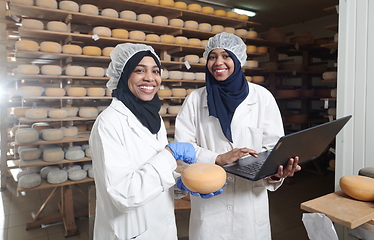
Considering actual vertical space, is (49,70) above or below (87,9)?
below

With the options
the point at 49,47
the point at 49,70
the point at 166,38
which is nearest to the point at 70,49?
the point at 49,47

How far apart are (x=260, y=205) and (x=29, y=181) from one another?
2.33 meters

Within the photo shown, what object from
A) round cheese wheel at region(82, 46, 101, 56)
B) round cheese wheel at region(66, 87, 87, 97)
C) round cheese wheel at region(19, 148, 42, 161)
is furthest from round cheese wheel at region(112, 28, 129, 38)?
round cheese wheel at region(19, 148, 42, 161)

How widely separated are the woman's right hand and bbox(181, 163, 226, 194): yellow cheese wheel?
0.63 ft

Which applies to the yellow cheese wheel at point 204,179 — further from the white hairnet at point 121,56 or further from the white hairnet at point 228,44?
the white hairnet at point 228,44

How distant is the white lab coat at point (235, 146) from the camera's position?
4.63 ft

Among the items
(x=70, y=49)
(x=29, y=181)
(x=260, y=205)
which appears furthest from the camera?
(x=70, y=49)

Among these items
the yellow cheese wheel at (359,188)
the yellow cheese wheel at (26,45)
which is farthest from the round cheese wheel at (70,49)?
the yellow cheese wheel at (359,188)

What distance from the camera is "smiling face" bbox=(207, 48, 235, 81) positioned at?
1484mm

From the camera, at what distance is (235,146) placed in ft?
4.87

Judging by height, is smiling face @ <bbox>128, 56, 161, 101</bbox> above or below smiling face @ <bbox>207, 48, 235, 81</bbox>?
below

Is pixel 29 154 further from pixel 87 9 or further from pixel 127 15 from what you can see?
pixel 127 15

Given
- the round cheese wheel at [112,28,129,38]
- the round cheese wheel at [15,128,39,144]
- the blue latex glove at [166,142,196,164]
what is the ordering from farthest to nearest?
the round cheese wheel at [112,28,129,38] → the round cheese wheel at [15,128,39,144] → the blue latex glove at [166,142,196,164]

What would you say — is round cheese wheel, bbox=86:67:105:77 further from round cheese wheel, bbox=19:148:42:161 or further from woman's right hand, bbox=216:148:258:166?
woman's right hand, bbox=216:148:258:166
